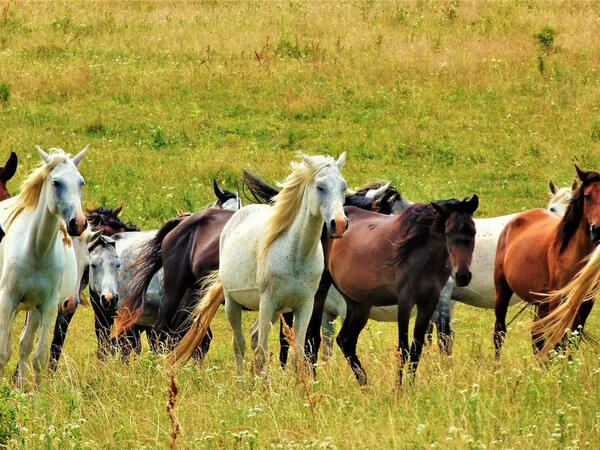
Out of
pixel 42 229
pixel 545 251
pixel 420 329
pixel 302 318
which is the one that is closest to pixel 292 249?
pixel 302 318

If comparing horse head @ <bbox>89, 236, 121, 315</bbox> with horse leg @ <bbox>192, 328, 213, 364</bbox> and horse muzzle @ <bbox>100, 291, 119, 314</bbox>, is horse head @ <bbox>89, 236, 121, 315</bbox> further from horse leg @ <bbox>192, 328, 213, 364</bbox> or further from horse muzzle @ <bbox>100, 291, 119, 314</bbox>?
horse leg @ <bbox>192, 328, 213, 364</bbox>

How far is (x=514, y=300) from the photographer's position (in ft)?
34.0

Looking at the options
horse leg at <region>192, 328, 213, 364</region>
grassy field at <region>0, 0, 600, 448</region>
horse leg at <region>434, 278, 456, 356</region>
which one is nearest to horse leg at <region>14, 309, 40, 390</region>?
grassy field at <region>0, 0, 600, 448</region>

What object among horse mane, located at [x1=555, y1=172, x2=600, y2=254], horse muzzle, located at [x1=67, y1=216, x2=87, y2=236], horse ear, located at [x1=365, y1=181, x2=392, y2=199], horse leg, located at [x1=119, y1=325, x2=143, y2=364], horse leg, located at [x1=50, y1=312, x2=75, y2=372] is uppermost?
horse muzzle, located at [x1=67, y1=216, x2=87, y2=236]

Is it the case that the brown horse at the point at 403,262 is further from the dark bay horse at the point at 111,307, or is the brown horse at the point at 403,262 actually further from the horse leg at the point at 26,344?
the horse leg at the point at 26,344

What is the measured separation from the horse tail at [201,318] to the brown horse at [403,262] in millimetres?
952

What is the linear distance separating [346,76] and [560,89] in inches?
156

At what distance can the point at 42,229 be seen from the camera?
24.4 ft

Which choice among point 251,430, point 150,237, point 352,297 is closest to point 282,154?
point 150,237

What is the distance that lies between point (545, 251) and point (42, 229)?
13.1 feet

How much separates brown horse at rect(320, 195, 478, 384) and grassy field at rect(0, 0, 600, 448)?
1.16 ft

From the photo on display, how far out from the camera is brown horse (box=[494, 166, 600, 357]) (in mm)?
7875

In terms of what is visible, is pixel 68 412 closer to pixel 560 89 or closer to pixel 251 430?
pixel 251 430

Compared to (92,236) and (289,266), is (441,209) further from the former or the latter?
(92,236)
